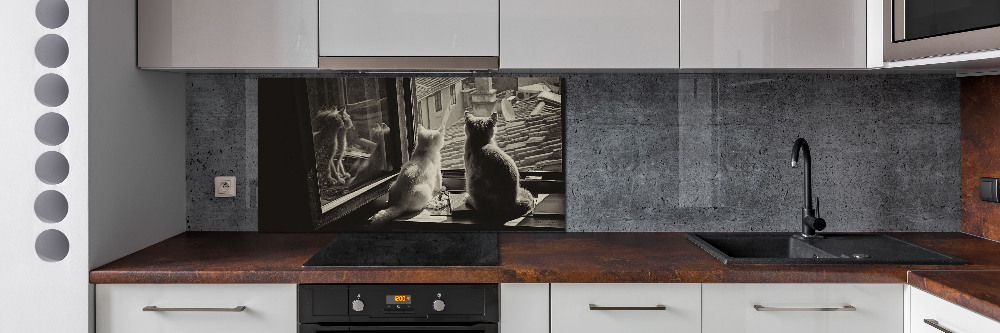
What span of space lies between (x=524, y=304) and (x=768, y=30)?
3.65 ft

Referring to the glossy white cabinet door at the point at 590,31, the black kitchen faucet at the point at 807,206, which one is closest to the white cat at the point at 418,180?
the glossy white cabinet door at the point at 590,31

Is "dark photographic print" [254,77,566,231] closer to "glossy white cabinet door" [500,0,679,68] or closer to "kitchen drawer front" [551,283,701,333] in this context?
"glossy white cabinet door" [500,0,679,68]

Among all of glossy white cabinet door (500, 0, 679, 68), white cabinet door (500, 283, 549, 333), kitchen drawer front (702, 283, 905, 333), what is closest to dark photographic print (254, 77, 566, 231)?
glossy white cabinet door (500, 0, 679, 68)

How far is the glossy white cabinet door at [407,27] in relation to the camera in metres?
2.08

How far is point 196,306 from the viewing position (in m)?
1.83

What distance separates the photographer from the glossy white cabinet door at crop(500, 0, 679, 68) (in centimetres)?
209

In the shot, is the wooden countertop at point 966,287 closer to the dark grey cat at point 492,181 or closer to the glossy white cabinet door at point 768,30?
the glossy white cabinet door at point 768,30

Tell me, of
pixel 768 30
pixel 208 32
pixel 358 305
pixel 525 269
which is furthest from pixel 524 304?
pixel 208 32

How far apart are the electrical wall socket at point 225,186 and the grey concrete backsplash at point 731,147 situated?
18mm

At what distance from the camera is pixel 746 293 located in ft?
5.98

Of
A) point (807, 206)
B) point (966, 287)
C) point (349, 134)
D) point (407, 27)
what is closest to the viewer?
point (966, 287)
